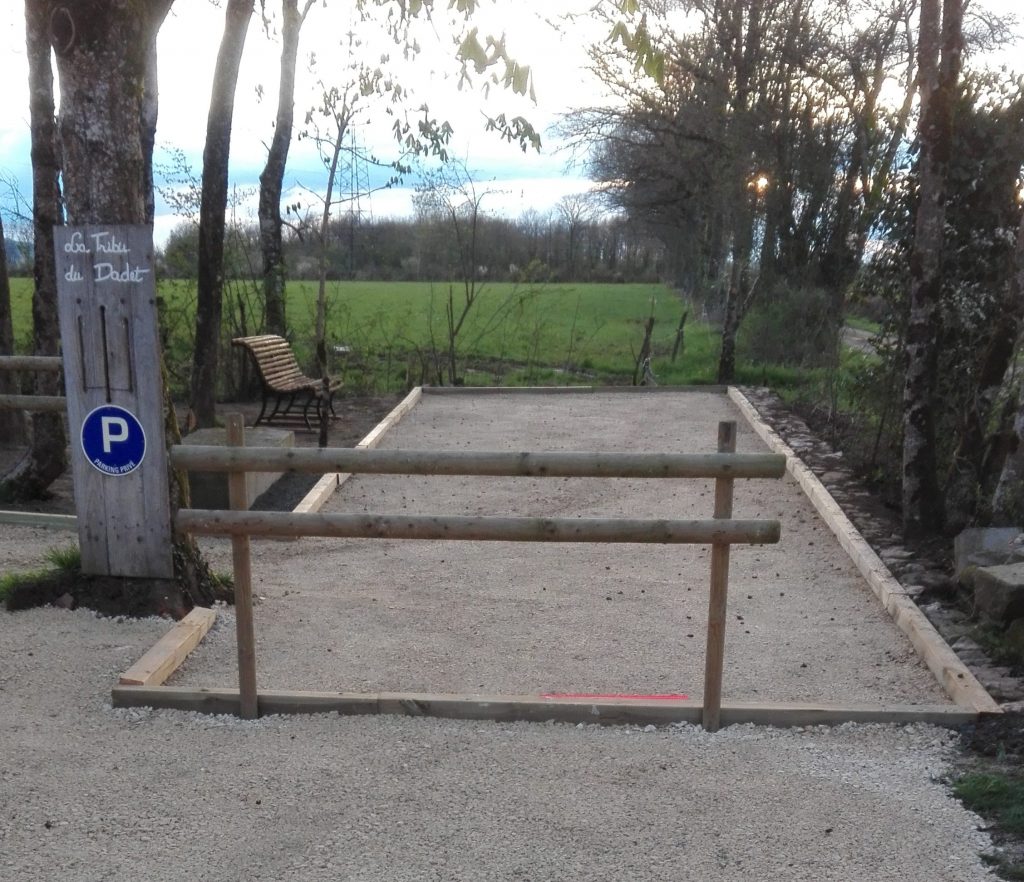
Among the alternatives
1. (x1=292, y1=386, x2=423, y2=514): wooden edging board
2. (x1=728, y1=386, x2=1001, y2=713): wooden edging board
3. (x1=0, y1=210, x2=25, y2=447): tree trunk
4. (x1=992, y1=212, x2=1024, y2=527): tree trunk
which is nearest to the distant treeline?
(x1=292, y1=386, x2=423, y2=514): wooden edging board

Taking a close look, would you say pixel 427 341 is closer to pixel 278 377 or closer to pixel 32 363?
pixel 278 377

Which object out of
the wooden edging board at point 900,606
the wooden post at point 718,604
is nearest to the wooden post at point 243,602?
the wooden post at point 718,604

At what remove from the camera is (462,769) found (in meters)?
3.32

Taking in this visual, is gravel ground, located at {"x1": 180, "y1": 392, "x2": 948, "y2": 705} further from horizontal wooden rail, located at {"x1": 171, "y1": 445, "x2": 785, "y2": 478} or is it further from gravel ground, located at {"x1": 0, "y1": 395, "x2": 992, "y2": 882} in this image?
horizontal wooden rail, located at {"x1": 171, "y1": 445, "x2": 785, "y2": 478}

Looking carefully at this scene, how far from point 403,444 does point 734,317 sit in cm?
710

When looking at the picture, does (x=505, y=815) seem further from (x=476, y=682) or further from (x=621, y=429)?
(x=621, y=429)

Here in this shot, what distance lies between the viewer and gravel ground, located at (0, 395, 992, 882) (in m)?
2.81

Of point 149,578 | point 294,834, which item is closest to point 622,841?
point 294,834

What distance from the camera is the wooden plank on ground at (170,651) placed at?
390cm

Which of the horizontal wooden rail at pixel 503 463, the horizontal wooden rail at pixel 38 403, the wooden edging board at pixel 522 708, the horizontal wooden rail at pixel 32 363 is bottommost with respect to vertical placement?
the wooden edging board at pixel 522 708

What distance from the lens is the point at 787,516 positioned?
7.52 m

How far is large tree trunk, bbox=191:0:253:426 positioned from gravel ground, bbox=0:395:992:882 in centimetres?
569

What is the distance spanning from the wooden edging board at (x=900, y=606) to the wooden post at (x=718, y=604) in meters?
0.49

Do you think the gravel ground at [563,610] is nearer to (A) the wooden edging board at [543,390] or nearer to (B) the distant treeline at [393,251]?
(A) the wooden edging board at [543,390]
